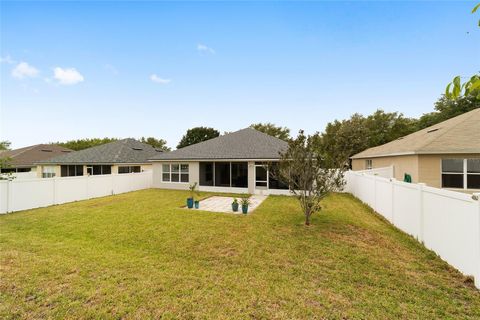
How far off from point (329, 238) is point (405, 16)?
43.0 feet

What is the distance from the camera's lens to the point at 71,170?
2177cm

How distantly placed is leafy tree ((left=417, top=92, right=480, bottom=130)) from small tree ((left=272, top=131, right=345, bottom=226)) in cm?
2781

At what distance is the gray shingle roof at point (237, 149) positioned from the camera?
53.2 feet

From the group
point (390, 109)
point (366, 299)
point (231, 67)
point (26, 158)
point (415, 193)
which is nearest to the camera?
point (366, 299)

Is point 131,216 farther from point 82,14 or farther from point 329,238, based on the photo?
point 82,14

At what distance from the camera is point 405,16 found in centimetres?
1154

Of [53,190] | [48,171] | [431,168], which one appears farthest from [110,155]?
[431,168]

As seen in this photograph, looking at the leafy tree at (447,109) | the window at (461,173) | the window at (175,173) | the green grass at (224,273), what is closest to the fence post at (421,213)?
the green grass at (224,273)

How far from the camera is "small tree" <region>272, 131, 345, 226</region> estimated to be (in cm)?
746

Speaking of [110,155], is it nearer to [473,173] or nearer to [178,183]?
[178,183]

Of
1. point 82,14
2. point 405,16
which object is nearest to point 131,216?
point 82,14

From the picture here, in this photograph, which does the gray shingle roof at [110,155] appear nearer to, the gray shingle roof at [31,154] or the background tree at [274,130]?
the gray shingle roof at [31,154]

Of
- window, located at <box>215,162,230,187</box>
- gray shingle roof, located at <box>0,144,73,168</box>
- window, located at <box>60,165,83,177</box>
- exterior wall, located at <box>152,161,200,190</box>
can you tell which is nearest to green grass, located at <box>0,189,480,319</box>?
exterior wall, located at <box>152,161,200,190</box>

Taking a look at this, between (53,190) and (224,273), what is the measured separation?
474 inches
